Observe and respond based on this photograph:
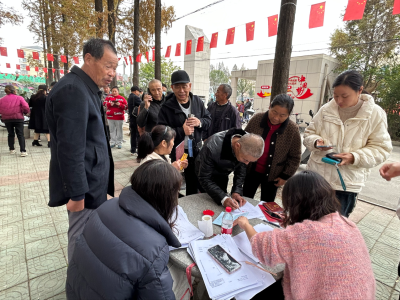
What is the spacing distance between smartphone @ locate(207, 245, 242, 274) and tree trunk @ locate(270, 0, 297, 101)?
287 cm

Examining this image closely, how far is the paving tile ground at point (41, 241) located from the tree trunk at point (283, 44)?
232 cm

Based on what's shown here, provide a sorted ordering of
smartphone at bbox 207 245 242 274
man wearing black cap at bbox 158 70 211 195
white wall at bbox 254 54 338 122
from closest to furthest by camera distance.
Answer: smartphone at bbox 207 245 242 274
man wearing black cap at bbox 158 70 211 195
white wall at bbox 254 54 338 122

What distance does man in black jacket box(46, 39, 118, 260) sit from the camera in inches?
48.6

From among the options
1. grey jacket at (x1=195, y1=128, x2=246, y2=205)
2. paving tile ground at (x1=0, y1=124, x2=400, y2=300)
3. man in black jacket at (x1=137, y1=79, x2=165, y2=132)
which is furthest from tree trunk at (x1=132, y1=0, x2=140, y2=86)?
grey jacket at (x1=195, y1=128, x2=246, y2=205)

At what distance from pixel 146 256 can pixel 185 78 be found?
81.6 inches

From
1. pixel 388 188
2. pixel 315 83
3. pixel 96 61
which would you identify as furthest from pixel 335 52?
pixel 96 61

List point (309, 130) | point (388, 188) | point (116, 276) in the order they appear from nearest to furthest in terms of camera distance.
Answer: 1. point (116, 276)
2. point (309, 130)
3. point (388, 188)

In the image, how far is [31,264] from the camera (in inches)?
76.0

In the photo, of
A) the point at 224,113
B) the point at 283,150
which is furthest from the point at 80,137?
the point at 224,113

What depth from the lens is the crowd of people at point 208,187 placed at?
0.88m

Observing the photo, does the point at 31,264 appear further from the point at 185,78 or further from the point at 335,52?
the point at 335,52

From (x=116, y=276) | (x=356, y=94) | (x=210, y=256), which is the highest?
(x=356, y=94)

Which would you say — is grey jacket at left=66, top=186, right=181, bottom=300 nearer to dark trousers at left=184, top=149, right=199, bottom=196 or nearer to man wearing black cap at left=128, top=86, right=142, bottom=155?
dark trousers at left=184, top=149, right=199, bottom=196

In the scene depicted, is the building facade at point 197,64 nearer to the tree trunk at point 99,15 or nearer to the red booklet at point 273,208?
the tree trunk at point 99,15
